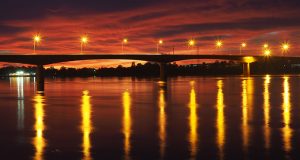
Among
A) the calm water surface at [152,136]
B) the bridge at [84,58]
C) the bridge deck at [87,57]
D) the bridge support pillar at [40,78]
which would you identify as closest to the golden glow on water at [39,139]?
the calm water surface at [152,136]

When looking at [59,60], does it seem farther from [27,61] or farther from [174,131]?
[174,131]

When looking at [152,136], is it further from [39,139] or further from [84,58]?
[84,58]

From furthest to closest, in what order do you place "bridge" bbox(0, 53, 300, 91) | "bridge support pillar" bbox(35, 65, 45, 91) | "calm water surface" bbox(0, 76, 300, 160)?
1. "bridge" bbox(0, 53, 300, 91)
2. "bridge support pillar" bbox(35, 65, 45, 91)
3. "calm water surface" bbox(0, 76, 300, 160)

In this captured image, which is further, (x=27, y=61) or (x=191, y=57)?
(x=191, y=57)

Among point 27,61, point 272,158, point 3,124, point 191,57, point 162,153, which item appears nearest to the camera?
point 272,158

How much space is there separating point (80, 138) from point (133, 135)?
2.94 m

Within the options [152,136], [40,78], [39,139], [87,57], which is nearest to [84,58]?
[87,57]

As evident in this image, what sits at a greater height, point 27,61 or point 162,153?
point 27,61

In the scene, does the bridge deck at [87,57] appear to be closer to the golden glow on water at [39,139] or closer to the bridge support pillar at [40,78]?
the bridge support pillar at [40,78]

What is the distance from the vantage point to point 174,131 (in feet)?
89.2

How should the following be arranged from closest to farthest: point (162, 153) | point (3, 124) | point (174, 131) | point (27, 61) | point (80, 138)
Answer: point (162, 153), point (80, 138), point (174, 131), point (3, 124), point (27, 61)

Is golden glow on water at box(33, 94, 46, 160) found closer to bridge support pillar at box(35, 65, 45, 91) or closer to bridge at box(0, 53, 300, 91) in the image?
bridge at box(0, 53, 300, 91)

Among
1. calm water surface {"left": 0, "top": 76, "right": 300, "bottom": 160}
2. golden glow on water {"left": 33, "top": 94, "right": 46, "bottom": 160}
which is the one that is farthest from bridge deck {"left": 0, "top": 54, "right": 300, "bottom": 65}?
golden glow on water {"left": 33, "top": 94, "right": 46, "bottom": 160}

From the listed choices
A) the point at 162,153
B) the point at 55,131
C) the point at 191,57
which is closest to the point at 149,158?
the point at 162,153
